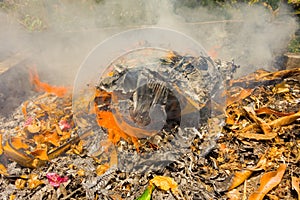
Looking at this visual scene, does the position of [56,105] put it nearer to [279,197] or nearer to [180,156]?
[180,156]

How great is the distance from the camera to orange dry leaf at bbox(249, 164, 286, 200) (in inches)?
112

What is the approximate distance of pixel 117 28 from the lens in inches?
254

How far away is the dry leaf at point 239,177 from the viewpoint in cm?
304

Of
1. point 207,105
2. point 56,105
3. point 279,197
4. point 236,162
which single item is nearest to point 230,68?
point 207,105

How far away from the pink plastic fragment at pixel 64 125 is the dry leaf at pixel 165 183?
179 cm

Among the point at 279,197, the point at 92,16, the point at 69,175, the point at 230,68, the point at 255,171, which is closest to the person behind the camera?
the point at 279,197

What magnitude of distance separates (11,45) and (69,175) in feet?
13.7

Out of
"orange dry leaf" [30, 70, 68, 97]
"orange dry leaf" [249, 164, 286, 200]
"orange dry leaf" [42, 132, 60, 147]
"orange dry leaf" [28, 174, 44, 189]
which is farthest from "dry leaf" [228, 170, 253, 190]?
"orange dry leaf" [30, 70, 68, 97]

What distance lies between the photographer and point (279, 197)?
112 inches

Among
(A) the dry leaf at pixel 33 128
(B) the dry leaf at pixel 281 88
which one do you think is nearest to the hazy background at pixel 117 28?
(B) the dry leaf at pixel 281 88

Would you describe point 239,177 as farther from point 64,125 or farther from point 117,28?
point 117,28

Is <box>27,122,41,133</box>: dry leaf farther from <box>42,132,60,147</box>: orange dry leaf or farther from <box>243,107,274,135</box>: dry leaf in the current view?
<box>243,107,274,135</box>: dry leaf

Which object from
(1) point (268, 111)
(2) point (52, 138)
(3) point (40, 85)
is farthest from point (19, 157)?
(1) point (268, 111)

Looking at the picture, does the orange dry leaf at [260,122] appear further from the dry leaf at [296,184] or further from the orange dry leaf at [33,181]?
the orange dry leaf at [33,181]
